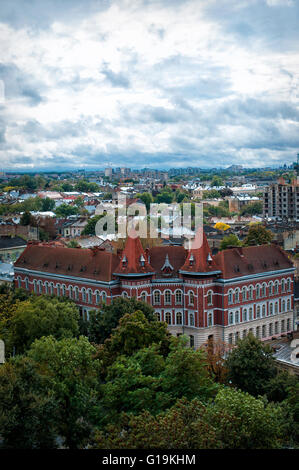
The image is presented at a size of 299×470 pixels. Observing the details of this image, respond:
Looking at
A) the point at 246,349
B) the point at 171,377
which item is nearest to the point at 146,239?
the point at 246,349

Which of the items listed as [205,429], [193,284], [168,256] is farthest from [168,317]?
[205,429]

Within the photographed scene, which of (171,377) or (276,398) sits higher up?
(171,377)

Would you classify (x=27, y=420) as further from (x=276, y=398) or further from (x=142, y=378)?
(x=276, y=398)

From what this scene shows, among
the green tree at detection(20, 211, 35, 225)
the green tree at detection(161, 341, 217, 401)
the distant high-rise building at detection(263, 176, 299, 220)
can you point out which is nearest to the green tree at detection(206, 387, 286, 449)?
the green tree at detection(161, 341, 217, 401)

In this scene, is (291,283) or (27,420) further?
(291,283)

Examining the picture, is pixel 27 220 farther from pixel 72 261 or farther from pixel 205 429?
pixel 205 429
